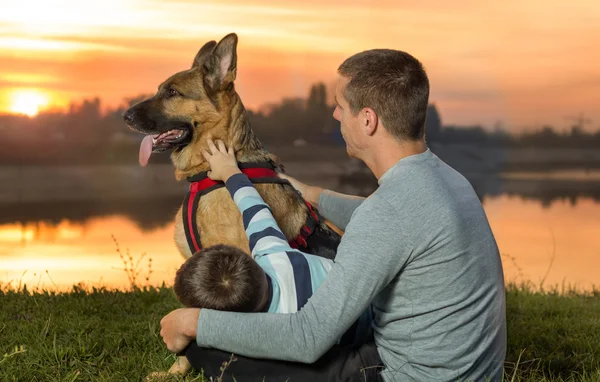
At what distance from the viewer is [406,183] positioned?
3.23 meters

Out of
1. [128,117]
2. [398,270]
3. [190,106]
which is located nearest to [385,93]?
[398,270]

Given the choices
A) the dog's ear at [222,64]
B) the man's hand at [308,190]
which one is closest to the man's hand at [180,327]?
the man's hand at [308,190]

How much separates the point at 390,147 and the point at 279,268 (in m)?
0.79

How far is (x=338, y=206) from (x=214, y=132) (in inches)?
39.4

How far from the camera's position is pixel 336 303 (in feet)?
10.2

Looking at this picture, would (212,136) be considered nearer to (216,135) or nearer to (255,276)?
(216,135)

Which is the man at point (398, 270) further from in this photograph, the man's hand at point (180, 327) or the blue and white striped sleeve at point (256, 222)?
the blue and white striped sleeve at point (256, 222)

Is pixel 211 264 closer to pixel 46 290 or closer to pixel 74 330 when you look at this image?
pixel 74 330

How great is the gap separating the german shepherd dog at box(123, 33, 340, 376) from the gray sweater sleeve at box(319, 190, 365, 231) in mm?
93

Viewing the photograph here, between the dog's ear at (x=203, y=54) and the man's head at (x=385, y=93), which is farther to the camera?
the dog's ear at (x=203, y=54)

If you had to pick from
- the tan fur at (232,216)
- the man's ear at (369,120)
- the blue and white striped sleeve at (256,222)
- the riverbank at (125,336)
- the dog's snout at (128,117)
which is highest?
the man's ear at (369,120)

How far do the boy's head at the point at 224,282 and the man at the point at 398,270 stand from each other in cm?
6

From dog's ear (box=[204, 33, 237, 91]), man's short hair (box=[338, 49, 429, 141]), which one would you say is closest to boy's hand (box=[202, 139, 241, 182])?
dog's ear (box=[204, 33, 237, 91])

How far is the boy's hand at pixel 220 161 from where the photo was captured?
4512mm
